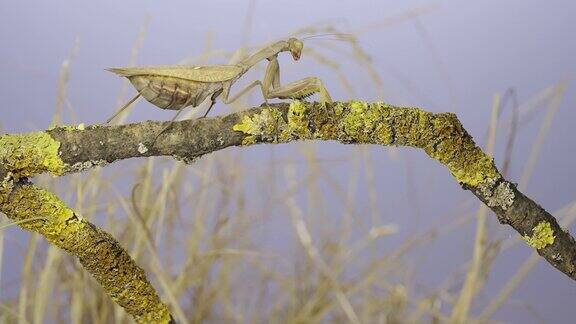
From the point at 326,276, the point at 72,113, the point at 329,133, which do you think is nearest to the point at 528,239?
the point at 329,133

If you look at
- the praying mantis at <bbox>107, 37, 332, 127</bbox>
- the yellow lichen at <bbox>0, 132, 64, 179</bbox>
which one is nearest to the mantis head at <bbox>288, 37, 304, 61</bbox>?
the praying mantis at <bbox>107, 37, 332, 127</bbox>

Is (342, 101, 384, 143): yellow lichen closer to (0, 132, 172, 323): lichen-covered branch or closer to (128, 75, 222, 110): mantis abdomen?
(128, 75, 222, 110): mantis abdomen

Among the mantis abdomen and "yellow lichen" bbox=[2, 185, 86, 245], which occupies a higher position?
the mantis abdomen

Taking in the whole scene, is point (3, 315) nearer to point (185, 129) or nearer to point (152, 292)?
point (152, 292)

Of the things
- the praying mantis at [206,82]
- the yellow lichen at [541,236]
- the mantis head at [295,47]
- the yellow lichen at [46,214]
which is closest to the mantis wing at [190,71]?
the praying mantis at [206,82]

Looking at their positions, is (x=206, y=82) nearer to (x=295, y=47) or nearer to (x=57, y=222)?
(x=295, y=47)

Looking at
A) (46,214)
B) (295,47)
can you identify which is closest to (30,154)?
(46,214)

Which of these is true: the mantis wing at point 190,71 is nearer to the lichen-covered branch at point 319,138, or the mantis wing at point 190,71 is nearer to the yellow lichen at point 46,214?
the lichen-covered branch at point 319,138

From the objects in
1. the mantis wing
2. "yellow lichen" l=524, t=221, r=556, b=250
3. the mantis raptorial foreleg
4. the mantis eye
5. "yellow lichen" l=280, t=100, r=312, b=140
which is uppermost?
the mantis eye
